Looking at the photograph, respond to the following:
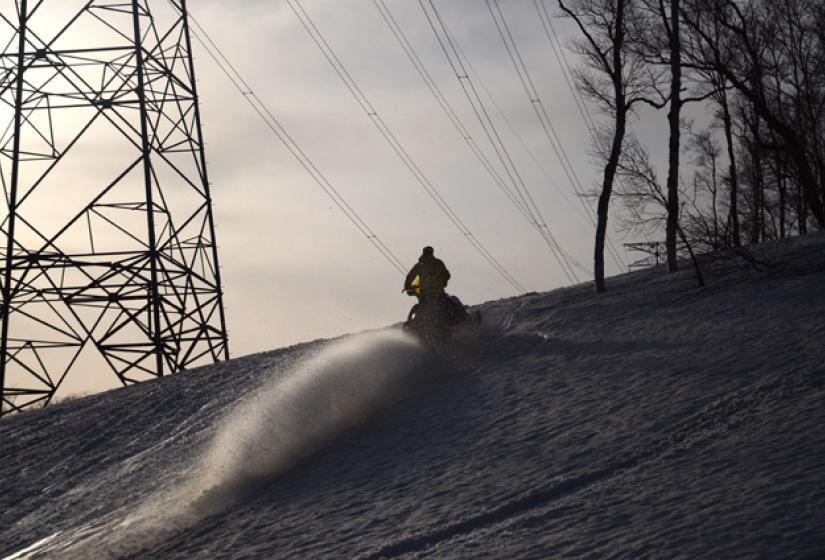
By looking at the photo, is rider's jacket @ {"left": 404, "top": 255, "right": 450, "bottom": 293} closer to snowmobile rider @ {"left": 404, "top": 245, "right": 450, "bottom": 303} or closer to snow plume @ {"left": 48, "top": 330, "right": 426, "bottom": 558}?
snowmobile rider @ {"left": 404, "top": 245, "right": 450, "bottom": 303}

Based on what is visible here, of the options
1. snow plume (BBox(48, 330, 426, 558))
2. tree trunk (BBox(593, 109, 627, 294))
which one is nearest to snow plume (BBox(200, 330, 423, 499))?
snow plume (BBox(48, 330, 426, 558))

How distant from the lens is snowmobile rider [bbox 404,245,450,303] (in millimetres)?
15734

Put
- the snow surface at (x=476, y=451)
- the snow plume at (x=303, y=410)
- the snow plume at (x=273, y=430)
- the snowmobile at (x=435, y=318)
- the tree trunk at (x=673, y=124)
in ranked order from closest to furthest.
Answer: the snow surface at (x=476, y=451) < the snow plume at (x=273, y=430) < the snow plume at (x=303, y=410) < the snowmobile at (x=435, y=318) < the tree trunk at (x=673, y=124)

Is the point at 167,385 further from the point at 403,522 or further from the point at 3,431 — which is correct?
the point at 403,522

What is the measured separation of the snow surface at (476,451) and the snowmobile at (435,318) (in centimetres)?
43

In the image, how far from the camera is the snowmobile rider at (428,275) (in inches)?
619

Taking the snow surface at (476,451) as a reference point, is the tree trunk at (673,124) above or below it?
above

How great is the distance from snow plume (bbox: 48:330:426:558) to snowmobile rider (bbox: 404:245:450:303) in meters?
0.98

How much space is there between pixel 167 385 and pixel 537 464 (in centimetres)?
1043

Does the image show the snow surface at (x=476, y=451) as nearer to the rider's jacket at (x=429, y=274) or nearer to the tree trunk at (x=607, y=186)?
the rider's jacket at (x=429, y=274)

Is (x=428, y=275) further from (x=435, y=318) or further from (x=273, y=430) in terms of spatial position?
(x=273, y=430)

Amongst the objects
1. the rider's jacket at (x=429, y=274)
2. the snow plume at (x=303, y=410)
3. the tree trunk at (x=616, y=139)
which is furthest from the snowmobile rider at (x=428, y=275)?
the tree trunk at (x=616, y=139)

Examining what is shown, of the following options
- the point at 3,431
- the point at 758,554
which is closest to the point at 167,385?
the point at 3,431

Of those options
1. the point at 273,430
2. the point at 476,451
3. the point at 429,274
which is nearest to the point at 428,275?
the point at 429,274
